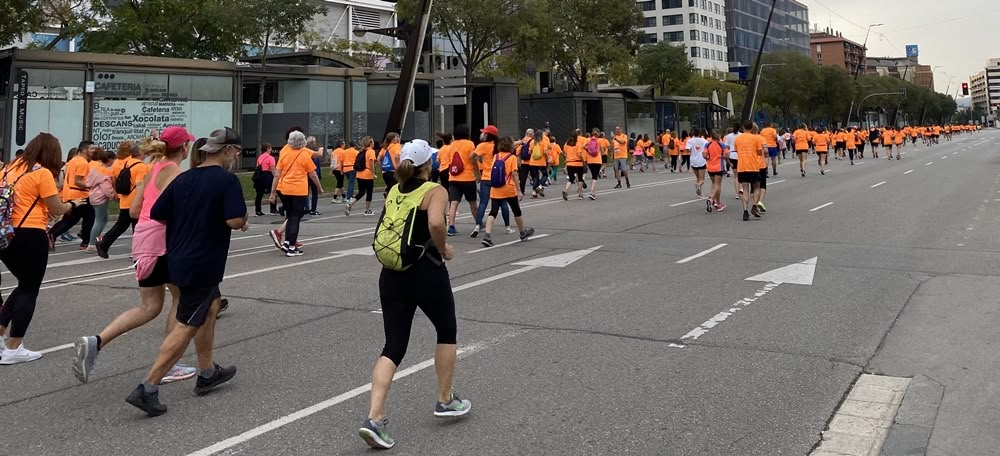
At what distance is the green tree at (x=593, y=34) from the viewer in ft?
155

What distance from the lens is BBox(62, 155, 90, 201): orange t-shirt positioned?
12.5 meters

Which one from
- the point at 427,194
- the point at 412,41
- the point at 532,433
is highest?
the point at 412,41

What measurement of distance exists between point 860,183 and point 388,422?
857 inches

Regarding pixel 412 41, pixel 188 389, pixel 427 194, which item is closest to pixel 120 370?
pixel 188 389

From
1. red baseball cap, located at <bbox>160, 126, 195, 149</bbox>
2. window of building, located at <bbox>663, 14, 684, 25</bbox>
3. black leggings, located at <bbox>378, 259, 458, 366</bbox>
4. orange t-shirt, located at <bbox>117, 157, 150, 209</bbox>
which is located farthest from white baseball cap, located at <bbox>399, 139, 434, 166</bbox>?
window of building, located at <bbox>663, 14, 684, 25</bbox>

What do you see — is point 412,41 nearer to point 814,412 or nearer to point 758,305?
point 758,305

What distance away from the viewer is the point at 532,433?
436 centimetres

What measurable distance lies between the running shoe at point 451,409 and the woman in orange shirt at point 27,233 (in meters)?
3.37

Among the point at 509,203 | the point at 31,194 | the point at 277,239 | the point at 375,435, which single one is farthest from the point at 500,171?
the point at 375,435

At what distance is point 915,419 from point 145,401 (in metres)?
4.28

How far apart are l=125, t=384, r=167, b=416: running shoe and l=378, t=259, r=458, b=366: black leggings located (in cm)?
143

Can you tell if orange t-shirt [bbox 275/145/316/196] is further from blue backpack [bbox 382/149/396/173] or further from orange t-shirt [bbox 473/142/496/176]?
orange t-shirt [bbox 473/142/496/176]

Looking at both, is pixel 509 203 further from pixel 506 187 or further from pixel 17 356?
pixel 17 356

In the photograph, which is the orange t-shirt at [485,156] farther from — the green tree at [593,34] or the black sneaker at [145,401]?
the green tree at [593,34]
